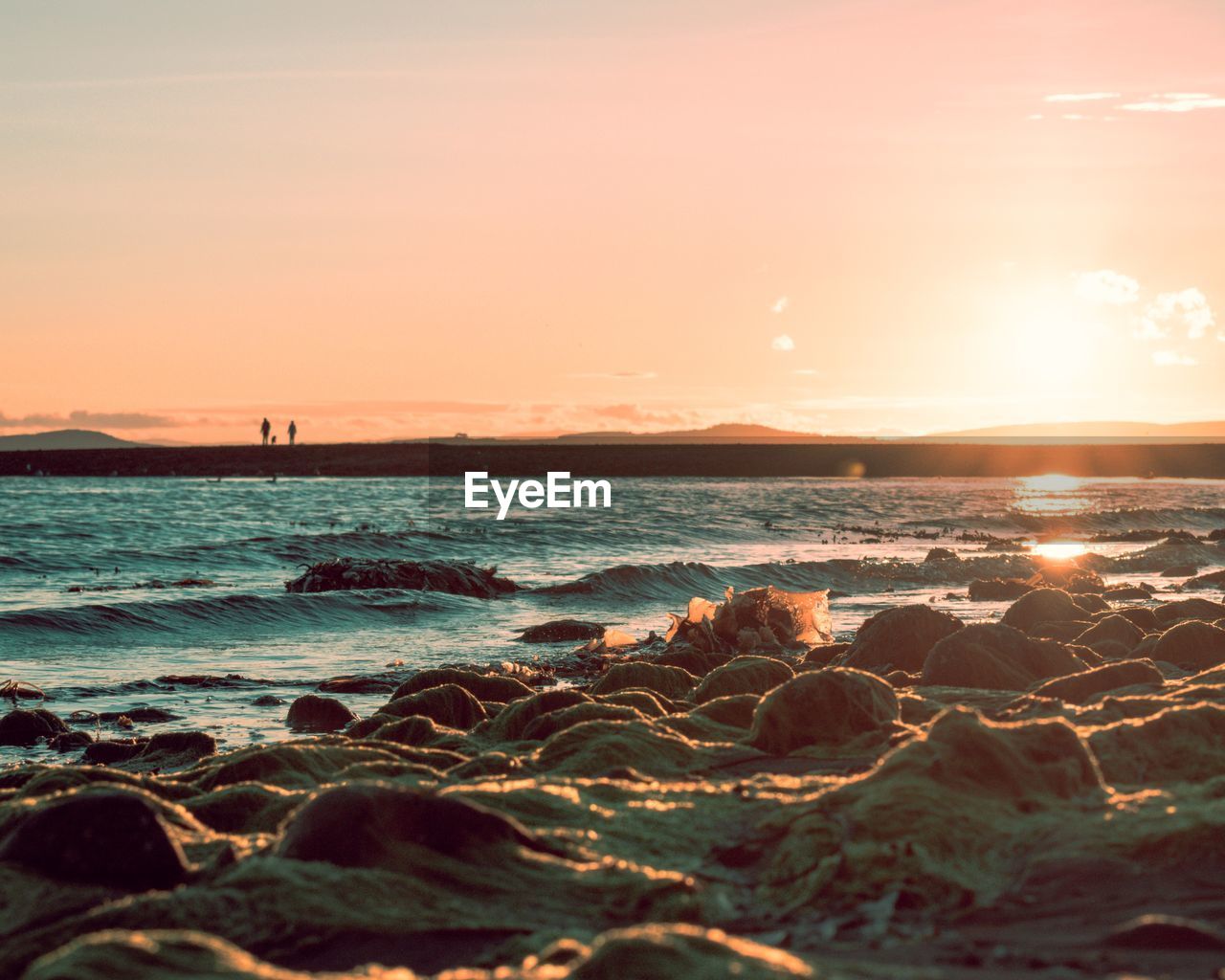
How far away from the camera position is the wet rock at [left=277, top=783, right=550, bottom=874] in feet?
14.5

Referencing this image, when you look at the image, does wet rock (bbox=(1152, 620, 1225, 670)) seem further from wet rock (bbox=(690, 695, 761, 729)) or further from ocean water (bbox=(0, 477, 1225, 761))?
ocean water (bbox=(0, 477, 1225, 761))

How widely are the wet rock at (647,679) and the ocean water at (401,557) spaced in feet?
6.71

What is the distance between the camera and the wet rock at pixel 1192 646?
973 centimetres

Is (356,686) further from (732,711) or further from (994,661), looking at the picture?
(994,661)

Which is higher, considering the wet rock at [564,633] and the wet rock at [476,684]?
the wet rock at [476,684]

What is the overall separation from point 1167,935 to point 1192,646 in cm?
675

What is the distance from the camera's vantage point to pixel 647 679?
31.9 feet

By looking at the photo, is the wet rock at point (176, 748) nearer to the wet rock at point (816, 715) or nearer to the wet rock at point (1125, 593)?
the wet rock at point (816, 715)

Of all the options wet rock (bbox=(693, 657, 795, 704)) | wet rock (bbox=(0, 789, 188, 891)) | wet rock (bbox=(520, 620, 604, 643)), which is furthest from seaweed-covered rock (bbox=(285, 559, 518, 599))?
wet rock (bbox=(0, 789, 188, 891))

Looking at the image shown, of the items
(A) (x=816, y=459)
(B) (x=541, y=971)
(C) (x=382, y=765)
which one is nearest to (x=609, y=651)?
(C) (x=382, y=765)

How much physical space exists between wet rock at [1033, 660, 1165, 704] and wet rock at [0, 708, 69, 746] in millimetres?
6915

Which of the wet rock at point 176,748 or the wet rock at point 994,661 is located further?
the wet rock at point 994,661

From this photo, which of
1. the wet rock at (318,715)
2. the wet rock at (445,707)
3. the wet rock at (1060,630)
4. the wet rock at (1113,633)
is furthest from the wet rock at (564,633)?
the wet rock at (445,707)

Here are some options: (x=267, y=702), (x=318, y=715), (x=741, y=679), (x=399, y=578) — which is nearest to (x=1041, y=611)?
(x=741, y=679)
